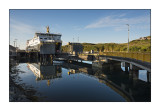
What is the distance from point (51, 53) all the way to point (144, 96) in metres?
49.6

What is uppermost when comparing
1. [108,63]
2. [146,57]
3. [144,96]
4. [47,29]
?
[47,29]

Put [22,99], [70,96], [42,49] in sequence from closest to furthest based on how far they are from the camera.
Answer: [22,99] < [70,96] < [42,49]

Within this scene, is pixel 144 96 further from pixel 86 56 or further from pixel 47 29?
pixel 47 29

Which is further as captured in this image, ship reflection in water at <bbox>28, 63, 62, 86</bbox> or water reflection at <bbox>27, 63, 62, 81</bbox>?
water reflection at <bbox>27, 63, 62, 81</bbox>

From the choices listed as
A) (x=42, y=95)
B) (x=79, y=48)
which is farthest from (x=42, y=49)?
(x=42, y=95)

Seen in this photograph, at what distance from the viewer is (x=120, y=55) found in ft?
91.8

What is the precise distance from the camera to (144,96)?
14.1 meters

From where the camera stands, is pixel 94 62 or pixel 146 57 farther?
pixel 94 62

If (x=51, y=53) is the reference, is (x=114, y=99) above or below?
below

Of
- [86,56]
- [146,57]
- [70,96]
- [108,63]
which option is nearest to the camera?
[70,96]

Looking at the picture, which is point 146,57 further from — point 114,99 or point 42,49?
point 42,49

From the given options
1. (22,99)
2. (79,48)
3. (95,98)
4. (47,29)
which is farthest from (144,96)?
(47,29)

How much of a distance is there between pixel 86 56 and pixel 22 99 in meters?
32.3

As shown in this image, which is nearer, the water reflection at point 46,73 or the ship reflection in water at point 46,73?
the ship reflection in water at point 46,73
